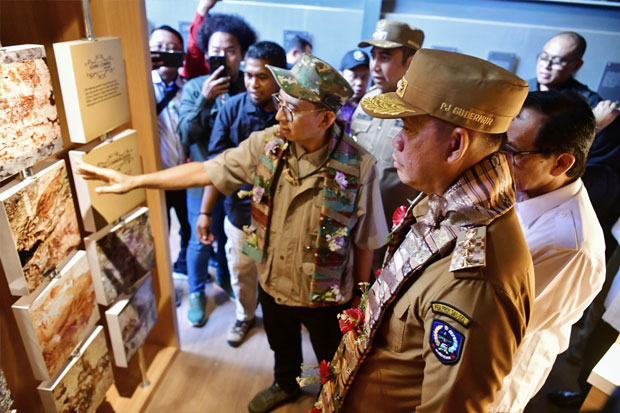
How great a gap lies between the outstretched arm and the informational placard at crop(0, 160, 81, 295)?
0.09m

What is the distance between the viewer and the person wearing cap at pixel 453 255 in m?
0.85

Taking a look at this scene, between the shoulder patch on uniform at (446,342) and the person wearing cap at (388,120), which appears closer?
the shoulder patch on uniform at (446,342)

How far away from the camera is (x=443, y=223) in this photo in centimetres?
98

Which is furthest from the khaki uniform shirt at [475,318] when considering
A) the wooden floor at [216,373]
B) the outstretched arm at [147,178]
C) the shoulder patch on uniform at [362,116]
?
the shoulder patch on uniform at [362,116]

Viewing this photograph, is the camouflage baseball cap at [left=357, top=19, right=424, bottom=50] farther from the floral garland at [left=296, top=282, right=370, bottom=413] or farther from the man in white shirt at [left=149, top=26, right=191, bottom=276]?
the floral garland at [left=296, top=282, right=370, bottom=413]

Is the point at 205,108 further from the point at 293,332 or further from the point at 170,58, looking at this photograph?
the point at 293,332

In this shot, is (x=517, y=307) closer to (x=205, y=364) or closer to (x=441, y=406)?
(x=441, y=406)

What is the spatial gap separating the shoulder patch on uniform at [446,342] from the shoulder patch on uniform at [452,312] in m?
0.02

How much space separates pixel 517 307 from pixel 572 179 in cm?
77

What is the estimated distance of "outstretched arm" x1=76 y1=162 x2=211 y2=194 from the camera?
1424 millimetres

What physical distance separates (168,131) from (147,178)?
45.0 inches

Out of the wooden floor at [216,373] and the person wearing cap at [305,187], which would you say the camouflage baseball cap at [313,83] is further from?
the wooden floor at [216,373]

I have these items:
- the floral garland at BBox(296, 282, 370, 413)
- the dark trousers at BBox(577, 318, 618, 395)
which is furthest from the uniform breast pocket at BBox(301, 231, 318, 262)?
the dark trousers at BBox(577, 318, 618, 395)

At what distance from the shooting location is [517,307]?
0.86m
